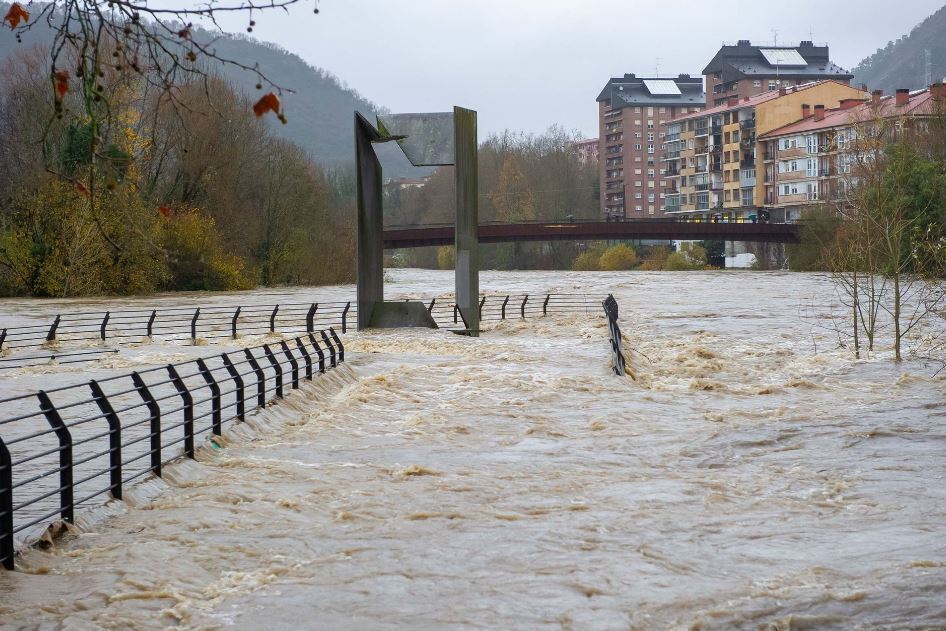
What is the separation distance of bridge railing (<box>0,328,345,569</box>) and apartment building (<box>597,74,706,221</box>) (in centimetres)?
14859

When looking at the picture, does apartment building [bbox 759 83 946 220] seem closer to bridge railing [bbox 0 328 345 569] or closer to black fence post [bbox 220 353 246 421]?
bridge railing [bbox 0 328 345 569]

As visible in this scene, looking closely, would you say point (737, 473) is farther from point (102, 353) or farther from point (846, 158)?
point (846, 158)

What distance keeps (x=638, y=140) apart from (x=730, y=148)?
129 feet

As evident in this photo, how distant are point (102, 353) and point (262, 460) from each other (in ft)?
57.8

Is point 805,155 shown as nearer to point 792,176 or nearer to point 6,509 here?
point 792,176

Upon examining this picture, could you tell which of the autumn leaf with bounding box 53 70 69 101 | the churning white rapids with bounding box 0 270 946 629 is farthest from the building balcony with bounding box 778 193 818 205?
the autumn leaf with bounding box 53 70 69 101

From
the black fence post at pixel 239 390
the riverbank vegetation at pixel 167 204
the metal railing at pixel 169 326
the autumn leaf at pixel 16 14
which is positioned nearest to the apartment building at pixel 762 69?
the riverbank vegetation at pixel 167 204

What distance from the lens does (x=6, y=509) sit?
988 cm

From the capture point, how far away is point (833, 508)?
46.8 feet

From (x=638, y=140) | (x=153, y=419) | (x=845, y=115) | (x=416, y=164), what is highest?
(x=638, y=140)

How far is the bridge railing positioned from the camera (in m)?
11.0

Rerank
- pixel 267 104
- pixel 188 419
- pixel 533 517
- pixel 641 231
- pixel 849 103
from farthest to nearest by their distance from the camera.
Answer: pixel 849 103, pixel 641 231, pixel 188 419, pixel 533 517, pixel 267 104

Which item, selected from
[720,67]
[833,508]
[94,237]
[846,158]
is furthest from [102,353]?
[720,67]

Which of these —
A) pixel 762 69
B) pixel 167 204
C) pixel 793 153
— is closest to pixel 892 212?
pixel 167 204
